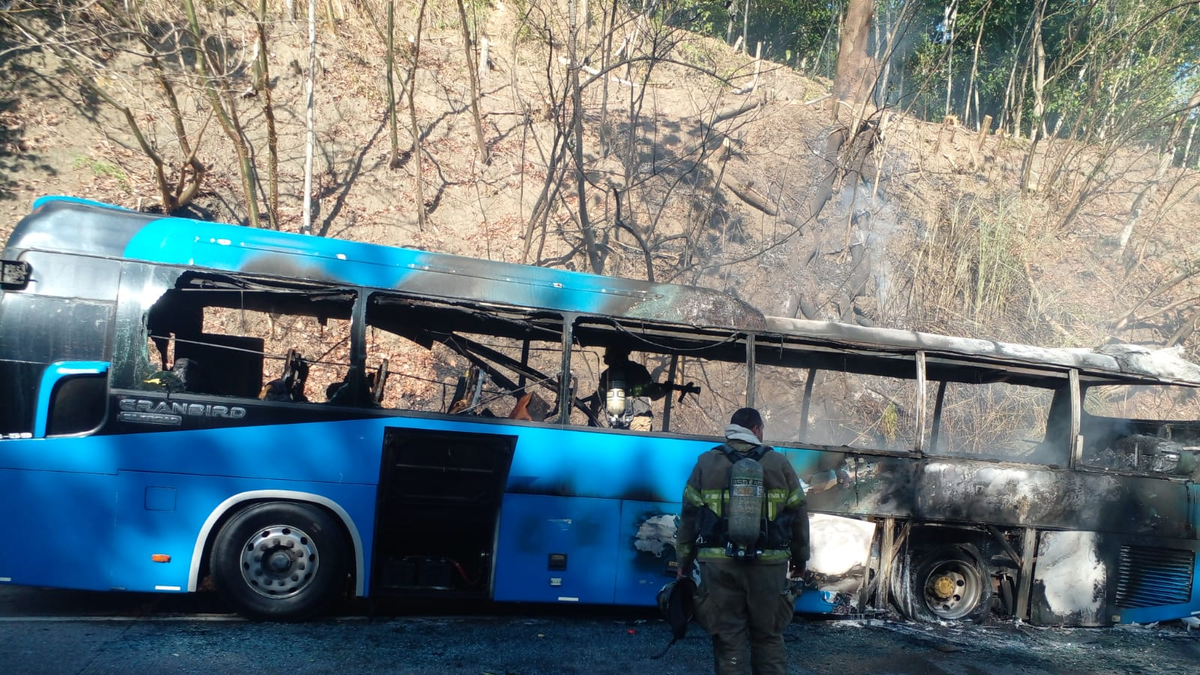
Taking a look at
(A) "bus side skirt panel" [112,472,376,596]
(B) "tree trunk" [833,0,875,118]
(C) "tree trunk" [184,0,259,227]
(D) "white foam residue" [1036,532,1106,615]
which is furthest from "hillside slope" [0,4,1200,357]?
(A) "bus side skirt panel" [112,472,376,596]

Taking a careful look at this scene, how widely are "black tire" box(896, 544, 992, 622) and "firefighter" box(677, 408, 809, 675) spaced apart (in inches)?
145

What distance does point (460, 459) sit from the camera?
6.93 m

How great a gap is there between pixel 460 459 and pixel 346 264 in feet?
6.25

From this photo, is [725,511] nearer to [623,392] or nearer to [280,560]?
[623,392]

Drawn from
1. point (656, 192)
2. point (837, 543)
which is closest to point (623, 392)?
point (837, 543)

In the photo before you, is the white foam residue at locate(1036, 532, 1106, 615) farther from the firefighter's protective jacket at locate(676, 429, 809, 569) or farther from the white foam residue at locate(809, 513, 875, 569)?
the firefighter's protective jacket at locate(676, 429, 809, 569)

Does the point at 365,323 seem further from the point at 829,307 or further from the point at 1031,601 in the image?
the point at 829,307

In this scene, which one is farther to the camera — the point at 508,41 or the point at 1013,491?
the point at 508,41

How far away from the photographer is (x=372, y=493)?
6570 millimetres

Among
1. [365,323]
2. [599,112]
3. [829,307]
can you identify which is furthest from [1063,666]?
[599,112]

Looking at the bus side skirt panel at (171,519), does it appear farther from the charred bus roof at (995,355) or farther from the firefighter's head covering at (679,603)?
the charred bus roof at (995,355)

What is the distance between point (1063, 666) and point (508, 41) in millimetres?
21466

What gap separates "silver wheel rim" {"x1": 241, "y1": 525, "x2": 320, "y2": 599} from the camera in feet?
21.0

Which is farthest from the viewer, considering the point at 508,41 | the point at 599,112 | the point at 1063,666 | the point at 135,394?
the point at 508,41
